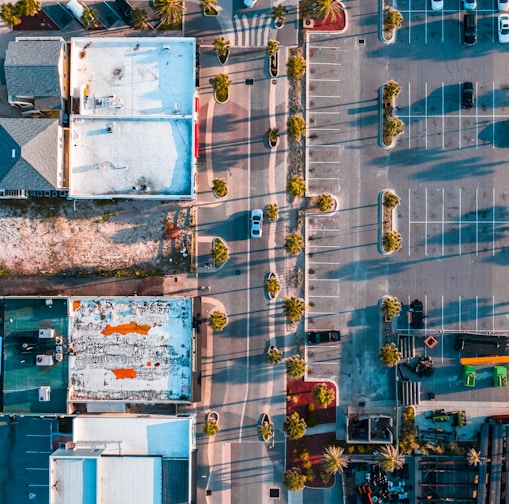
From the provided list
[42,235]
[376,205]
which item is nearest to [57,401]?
[42,235]

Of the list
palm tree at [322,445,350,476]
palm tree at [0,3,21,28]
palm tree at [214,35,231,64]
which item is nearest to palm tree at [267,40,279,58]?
palm tree at [214,35,231,64]

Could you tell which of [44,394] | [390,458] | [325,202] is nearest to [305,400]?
[390,458]

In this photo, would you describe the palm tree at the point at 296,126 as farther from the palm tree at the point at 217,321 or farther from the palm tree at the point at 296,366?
the palm tree at the point at 296,366

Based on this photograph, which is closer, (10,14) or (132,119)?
(132,119)

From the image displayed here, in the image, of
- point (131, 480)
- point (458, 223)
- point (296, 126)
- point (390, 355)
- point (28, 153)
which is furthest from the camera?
point (458, 223)

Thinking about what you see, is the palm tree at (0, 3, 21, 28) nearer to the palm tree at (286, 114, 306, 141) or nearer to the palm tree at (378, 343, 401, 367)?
the palm tree at (286, 114, 306, 141)

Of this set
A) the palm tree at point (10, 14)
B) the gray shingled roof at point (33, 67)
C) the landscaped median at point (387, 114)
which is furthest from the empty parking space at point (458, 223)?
the palm tree at point (10, 14)

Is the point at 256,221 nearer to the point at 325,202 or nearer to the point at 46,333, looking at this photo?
the point at 325,202

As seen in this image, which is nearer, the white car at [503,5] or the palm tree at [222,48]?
the palm tree at [222,48]
